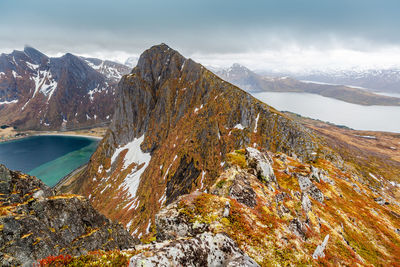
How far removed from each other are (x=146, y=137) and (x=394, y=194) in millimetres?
136567

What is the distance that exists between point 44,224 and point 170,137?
9025 cm

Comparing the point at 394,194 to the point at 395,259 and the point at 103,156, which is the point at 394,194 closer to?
the point at 395,259

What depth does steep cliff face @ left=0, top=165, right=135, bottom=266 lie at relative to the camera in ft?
46.7

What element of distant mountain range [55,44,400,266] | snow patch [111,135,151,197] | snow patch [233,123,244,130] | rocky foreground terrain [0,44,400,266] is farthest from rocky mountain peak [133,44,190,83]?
snow patch [233,123,244,130]

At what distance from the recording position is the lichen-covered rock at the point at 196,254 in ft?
24.3

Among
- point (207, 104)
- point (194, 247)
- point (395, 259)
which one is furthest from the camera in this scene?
point (207, 104)

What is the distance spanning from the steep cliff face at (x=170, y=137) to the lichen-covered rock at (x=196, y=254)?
52.7 metres

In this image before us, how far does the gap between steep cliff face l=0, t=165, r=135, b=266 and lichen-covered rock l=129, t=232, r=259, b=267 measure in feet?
32.9

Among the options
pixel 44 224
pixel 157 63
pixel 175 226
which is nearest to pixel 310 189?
pixel 175 226

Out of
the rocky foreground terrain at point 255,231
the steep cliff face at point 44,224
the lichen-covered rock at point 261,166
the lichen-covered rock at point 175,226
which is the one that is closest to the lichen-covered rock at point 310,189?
the rocky foreground terrain at point 255,231

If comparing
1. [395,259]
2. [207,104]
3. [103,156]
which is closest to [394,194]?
[395,259]

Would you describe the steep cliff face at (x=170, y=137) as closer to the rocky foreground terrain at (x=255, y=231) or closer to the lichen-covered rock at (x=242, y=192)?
the rocky foreground terrain at (x=255, y=231)

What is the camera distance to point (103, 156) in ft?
470

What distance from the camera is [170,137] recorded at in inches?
4225
